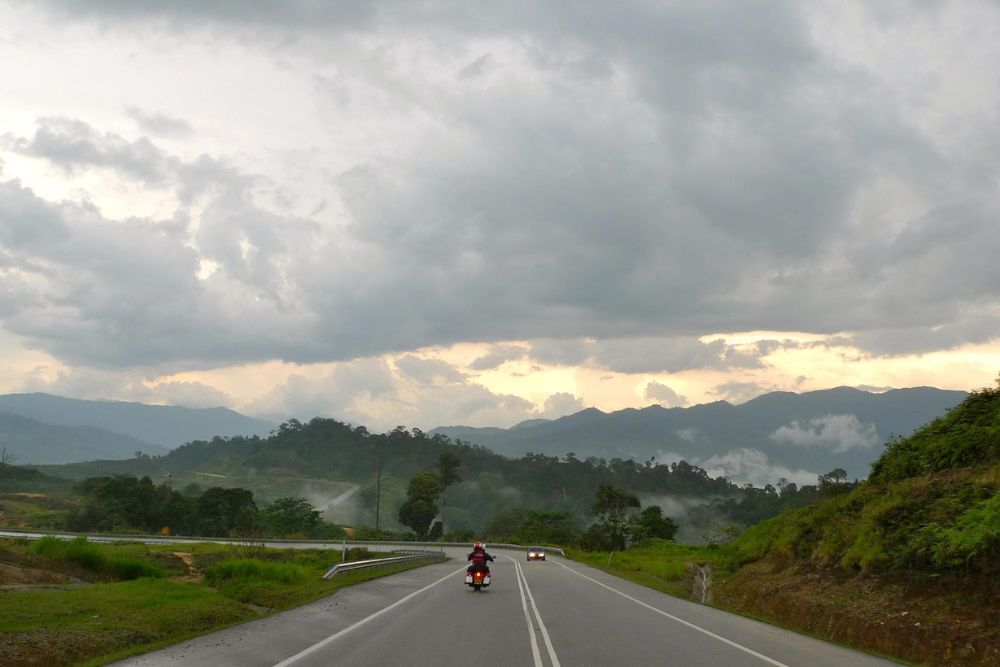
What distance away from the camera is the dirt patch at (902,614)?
1438 centimetres

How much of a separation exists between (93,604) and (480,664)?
996cm

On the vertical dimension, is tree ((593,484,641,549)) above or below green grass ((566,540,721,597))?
above

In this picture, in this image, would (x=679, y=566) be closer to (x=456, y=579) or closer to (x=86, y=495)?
(x=456, y=579)

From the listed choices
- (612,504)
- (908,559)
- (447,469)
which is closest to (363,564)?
(908,559)

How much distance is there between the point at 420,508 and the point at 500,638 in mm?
114254

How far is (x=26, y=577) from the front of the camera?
22.6 m

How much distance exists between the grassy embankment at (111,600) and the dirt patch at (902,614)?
1257 centimetres

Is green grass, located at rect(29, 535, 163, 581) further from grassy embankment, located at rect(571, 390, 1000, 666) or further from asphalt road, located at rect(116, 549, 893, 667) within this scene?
grassy embankment, located at rect(571, 390, 1000, 666)

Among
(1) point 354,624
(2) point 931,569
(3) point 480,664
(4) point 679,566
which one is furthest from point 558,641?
(4) point 679,566

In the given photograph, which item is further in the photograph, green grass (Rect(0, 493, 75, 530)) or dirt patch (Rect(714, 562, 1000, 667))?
green grass (Rect(0, 493, 75, 530))

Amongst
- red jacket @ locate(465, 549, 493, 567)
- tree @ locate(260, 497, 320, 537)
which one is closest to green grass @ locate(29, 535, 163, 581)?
red jacket @ locate(465, 549, 493, 567)

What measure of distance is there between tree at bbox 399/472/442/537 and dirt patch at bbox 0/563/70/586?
104m

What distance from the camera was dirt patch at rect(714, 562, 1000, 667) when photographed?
14.4 m

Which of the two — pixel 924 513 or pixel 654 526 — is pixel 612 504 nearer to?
pixel 654 526
